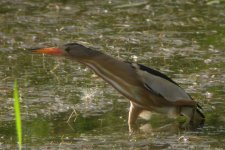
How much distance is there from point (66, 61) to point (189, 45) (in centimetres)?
130

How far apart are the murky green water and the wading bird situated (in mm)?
133

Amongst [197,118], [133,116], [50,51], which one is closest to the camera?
[50,51]

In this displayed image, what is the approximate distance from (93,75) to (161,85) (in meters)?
1.49

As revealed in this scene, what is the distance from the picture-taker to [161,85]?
692 centimetres

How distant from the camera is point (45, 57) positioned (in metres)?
8.99

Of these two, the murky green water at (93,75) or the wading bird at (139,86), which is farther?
the wading bird at (139,86)

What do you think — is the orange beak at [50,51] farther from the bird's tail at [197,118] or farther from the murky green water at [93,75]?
the bird's tail at [197,118]

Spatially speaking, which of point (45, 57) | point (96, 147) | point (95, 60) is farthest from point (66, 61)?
point (96, 147)

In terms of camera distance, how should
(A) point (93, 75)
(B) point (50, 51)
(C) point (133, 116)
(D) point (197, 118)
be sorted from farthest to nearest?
1. (A) point (93, 75)
2. (D) point (197, 118)
3. (C) point (133, 116)
4. (B) point (50, 51)

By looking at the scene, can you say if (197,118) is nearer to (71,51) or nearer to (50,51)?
(71,51)

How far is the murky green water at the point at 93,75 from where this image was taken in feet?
21.3

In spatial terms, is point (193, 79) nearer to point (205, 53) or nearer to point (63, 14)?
point (205, 53)

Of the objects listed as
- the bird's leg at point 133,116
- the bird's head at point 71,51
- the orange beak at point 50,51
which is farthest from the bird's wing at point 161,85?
the orange beak at point 50,51

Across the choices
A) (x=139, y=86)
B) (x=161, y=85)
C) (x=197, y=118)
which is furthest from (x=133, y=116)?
(x=197, y=118)
